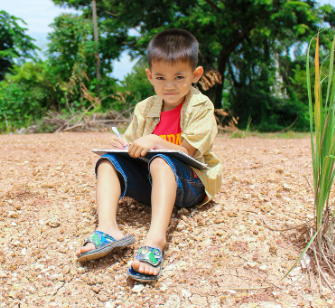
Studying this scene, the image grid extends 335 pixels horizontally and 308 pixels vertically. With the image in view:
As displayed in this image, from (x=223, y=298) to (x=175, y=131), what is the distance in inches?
→ 36.6

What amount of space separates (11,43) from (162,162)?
11249 mm

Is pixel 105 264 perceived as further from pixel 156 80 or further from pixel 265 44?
pixel 265 44

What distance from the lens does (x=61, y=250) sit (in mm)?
1669

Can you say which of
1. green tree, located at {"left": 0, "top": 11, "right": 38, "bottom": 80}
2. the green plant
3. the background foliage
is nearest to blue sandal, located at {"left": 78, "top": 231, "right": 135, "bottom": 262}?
the green plant

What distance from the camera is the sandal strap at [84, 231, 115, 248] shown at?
1513 mm

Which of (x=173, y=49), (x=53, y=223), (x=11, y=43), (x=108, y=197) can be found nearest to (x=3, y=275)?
(x=53, y=223)

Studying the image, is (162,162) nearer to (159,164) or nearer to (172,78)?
(159,164)

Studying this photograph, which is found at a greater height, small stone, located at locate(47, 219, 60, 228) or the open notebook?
the open notebook

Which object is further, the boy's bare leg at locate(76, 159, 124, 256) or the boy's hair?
the boy's hair

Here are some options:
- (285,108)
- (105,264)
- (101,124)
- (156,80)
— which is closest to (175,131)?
(156,80)

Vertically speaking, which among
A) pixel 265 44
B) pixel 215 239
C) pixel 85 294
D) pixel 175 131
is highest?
pixel 265 44

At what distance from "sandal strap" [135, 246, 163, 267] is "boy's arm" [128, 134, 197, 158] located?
452mm

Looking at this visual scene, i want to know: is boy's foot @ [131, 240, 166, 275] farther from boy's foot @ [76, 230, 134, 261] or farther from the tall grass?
the tall grass

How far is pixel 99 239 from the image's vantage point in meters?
1.53
